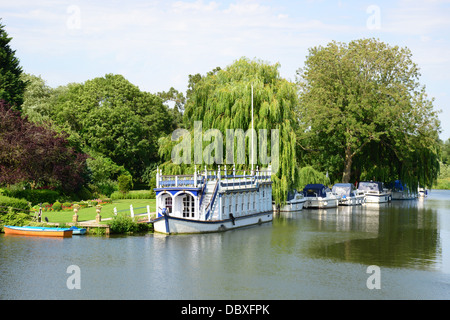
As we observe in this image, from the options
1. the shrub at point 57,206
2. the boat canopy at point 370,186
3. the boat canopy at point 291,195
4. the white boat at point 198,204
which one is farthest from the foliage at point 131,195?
the boat canopy at point 370,186

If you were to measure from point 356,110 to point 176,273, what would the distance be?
55.3 meters

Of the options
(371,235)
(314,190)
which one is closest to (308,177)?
(314,190)

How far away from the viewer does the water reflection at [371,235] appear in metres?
34.6

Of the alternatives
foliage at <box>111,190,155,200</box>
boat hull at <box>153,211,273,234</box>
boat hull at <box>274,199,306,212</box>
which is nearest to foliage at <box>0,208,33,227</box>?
boat hull at <box>153,211,273,234</box>

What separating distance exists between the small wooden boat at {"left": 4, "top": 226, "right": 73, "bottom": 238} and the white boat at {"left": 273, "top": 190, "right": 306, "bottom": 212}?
28.0 meters

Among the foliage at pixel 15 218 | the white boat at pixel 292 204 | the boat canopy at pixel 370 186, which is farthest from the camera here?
the boat canopy at pixel 370 186

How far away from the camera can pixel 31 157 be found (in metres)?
54.6

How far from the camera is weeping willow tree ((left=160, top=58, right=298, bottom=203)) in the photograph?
53.7m

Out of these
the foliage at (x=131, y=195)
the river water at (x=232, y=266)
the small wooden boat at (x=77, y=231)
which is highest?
the foliage at (x=131, y=195)

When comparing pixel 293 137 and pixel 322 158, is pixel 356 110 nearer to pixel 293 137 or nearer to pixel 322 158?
pixel 322 158

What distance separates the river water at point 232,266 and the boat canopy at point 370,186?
37.4m

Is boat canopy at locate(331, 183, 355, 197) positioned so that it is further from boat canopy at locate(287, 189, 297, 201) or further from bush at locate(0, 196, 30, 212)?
bush at locate(0, 196, 30, 212)

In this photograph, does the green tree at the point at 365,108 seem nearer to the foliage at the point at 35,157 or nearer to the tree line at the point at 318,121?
the tree line at the point at 318,121

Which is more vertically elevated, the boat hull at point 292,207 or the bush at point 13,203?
the bush at point 13,203
